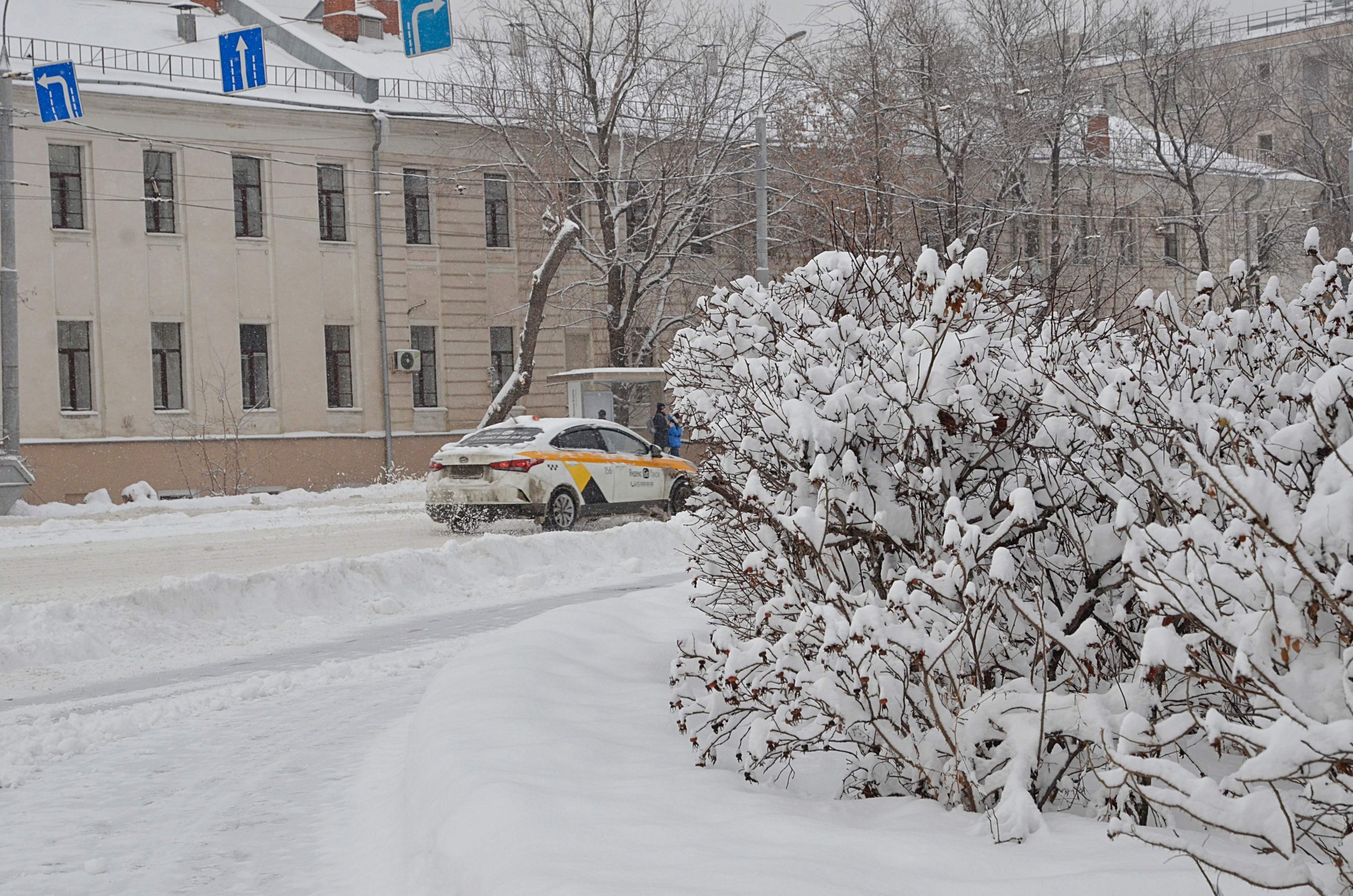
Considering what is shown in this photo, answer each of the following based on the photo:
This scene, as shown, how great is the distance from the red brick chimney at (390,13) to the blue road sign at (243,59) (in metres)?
17.8

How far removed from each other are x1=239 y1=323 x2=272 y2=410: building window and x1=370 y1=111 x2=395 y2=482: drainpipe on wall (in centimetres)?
279

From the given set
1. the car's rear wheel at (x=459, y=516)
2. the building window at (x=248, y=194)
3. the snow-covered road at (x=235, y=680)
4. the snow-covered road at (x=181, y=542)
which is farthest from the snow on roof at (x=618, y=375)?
the building window at (x=248, y=194)

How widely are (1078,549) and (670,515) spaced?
52.4 ft

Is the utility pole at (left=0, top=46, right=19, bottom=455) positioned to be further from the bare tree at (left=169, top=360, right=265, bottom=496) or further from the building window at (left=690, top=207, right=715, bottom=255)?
the building window at (left=690, top=207, right=715, bottom=255)

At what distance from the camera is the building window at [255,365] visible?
3300cm

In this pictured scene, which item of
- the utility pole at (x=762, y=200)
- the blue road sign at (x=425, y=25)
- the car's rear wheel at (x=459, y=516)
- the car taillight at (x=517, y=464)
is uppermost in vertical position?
the blue road sign at (x=425, y=25)

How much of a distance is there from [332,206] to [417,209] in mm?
2323

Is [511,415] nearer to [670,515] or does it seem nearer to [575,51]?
[575,51]

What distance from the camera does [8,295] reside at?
22828mm

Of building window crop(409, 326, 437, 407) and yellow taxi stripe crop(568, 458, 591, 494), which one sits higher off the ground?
building window crop(409, 326, 437, 407)

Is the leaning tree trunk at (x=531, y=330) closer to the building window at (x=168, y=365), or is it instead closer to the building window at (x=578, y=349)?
the building window at (x=578, y=349)

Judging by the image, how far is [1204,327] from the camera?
5.66 meters

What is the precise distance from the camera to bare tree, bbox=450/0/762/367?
33.0 meters

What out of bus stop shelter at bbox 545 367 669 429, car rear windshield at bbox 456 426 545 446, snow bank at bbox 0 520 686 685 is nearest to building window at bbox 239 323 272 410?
bus stop shelter at bbox 545 367 669 429
